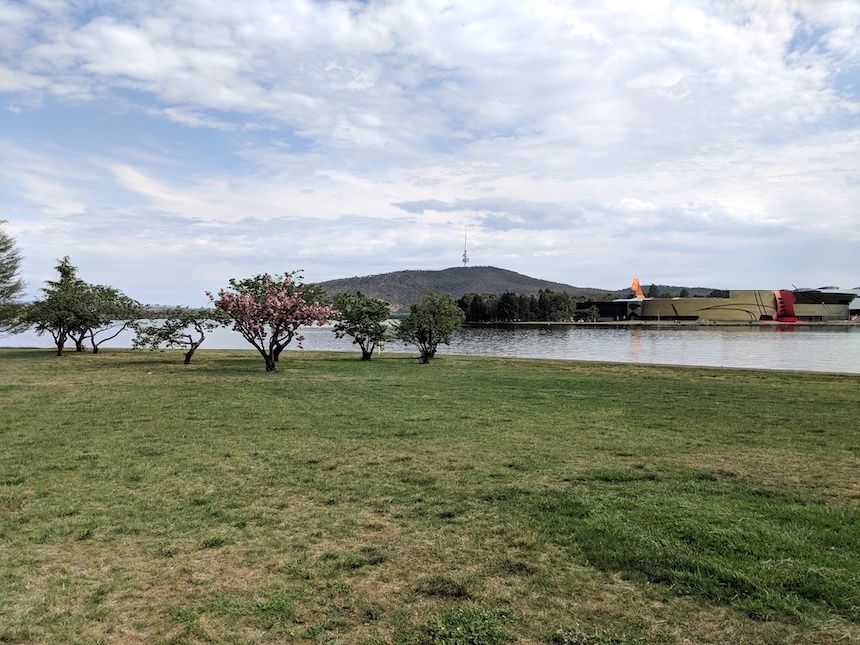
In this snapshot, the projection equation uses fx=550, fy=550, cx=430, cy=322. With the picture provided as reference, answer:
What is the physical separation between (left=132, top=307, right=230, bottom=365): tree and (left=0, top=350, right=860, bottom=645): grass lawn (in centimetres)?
1087

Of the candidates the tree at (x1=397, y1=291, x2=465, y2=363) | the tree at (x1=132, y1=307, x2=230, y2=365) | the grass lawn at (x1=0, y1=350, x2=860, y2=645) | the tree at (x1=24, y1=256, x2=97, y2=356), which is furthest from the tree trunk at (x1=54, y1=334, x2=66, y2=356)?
the grass lawn at (x1=0, y1=350, x2=860, y2=645)

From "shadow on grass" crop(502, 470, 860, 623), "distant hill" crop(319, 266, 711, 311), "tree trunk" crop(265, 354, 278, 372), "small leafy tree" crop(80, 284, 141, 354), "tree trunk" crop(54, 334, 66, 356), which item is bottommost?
"shadow on grass" crop(502, 470, 860, 623)

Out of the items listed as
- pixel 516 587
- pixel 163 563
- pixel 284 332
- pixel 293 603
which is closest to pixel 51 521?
pixel 163 563

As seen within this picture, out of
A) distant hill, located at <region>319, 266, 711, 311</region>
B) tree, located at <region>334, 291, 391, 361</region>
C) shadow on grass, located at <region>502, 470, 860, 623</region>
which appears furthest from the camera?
distant hill, located at <region>319, 266, 711, 311</region>

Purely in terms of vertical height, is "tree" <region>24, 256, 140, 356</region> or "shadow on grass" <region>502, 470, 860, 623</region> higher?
"tree" <region>24, 256, 140, 356</region>

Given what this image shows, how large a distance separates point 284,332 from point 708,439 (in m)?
15.8

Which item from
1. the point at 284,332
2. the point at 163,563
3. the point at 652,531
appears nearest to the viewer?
the point at 163,563

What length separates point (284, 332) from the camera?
2062 centimetres

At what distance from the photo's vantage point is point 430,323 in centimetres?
2334

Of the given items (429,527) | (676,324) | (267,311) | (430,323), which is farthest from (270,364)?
(676,324)

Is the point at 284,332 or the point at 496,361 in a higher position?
the point at 284,332

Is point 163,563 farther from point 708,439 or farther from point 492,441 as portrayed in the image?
point 708,439

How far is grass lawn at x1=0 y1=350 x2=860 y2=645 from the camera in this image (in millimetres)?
3223

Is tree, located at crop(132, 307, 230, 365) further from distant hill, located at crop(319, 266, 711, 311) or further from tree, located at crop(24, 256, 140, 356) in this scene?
distant hill, located at crop(319, 266, 711, 311)
